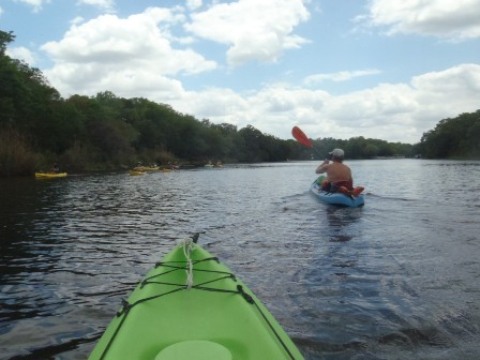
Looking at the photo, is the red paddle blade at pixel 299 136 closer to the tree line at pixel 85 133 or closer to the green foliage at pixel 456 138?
the tree line at pixel 85 133

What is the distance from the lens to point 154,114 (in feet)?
322

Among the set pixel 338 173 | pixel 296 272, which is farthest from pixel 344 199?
pixel 296 272

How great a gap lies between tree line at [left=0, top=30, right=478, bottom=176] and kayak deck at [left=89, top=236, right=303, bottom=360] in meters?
34.8

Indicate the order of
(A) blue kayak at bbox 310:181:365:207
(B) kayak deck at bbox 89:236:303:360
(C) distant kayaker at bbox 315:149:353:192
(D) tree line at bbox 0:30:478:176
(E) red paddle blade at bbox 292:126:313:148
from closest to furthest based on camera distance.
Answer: (B) kayak deck at bbox 89:236:303:360
(A) blue kayak at bbox 310:181:365:207
(C) distant kayaker at bbox 315:149:353:192
(E) red paddle blade at bbox 292:126:313:148
(D) tree line at bbox 0:30:478:176

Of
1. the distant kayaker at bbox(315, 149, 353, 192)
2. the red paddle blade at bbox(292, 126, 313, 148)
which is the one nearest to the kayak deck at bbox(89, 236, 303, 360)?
the distant kayaker at bbox(315, 149, 353, 192)

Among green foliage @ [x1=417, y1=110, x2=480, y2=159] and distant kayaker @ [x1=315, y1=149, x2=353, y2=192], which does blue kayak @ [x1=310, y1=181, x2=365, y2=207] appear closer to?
distant kayaker @ [x1=315, y1=149, x2=353, y2=192]

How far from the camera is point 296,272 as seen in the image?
6.82 m

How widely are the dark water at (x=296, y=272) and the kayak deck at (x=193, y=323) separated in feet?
3.06

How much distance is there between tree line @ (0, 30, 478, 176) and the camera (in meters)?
39.1

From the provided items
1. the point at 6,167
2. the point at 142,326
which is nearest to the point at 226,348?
the point at 142,326

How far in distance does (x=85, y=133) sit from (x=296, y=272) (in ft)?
193

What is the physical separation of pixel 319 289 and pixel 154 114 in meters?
95.8

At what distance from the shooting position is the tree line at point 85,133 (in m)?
39.1

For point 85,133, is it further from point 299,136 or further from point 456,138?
point 456,138
